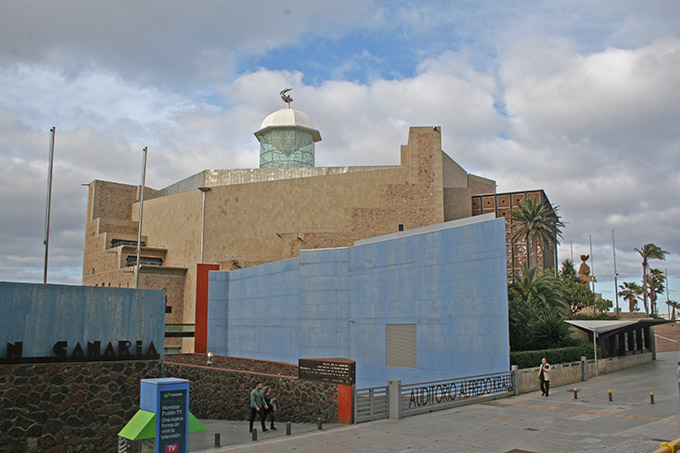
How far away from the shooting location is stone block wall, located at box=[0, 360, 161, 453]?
1312 cm

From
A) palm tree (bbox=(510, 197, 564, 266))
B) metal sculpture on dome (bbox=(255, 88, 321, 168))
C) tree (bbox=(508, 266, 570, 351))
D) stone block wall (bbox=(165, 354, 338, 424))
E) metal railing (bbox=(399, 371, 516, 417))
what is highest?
metal sculpture on dome (bbox=(255, 88, 321, 168))

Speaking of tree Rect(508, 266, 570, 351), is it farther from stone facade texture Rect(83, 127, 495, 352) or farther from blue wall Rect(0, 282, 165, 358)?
blue wall Rect(0, 282, 165, 358)

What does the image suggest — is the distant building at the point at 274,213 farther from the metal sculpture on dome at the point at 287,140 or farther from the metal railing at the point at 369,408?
the metal railing at the point at 369,408

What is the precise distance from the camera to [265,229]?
155 feet

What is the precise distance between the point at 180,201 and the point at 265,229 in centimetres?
1132

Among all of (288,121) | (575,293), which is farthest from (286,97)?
(575,293)

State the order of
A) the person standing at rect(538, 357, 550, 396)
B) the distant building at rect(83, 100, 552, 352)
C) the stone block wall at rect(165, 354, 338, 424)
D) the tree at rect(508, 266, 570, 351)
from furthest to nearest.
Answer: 1. the distant building at rect(83, 100, 552, 352)
2. the tree at rect(508, 266, 570, 351)
3. the person standing at rect(538, 357, 550, 396)
4. the stone block wall at rect(165, 354, 338, 424)

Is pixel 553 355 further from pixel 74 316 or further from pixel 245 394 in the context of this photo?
pixel 74 316

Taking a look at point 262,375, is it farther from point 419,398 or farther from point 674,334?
point 674,334

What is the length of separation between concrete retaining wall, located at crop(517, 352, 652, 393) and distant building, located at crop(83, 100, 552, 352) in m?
16.6

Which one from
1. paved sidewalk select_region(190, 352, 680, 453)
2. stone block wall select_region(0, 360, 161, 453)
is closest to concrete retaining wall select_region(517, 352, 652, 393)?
paved sidewalk select_region(190, 352, 680, 453)

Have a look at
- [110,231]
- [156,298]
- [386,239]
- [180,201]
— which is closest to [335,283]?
[386,239]

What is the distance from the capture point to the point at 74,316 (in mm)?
14109

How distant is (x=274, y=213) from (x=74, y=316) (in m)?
33.4
